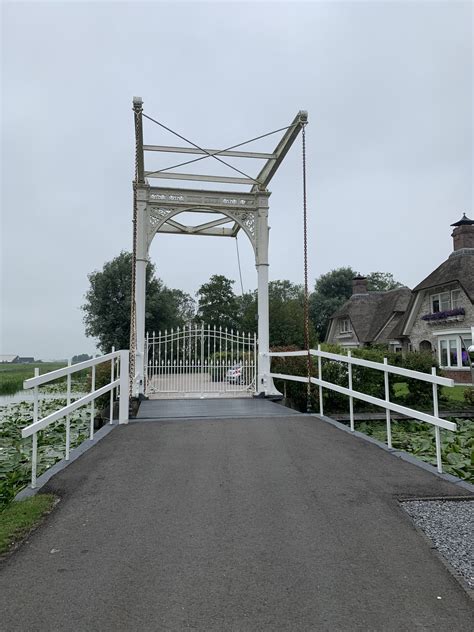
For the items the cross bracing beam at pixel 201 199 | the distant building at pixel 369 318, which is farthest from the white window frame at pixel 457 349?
the cross bracing beam at pixel 201 199

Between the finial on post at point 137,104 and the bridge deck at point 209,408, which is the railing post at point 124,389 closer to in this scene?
the bridge deck at point 209,408

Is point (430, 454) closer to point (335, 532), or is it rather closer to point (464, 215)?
point (335, 532)

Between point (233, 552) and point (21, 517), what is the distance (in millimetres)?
1701

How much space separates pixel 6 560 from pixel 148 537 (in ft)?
2.97

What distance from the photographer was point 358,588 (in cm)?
265

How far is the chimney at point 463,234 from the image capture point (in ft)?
88.1

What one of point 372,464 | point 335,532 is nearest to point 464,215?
point 372,464

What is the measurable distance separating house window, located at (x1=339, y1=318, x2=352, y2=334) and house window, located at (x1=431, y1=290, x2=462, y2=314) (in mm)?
11853

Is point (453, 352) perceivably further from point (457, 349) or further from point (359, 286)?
point (359, 286)

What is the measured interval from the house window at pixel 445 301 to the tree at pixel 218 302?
69.8 ft

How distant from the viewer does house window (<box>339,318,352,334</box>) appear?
39312mm

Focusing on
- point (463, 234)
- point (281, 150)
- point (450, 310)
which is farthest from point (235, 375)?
point (463, 234)

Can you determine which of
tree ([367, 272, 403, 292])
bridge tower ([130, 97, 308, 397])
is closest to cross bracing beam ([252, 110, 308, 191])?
bridge tower ([130, 97, 308, 397])

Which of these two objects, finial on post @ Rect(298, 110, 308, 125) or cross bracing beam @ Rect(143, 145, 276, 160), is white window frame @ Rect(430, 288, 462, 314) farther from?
finial on post @ Rect(298, 110, 308, 125)
